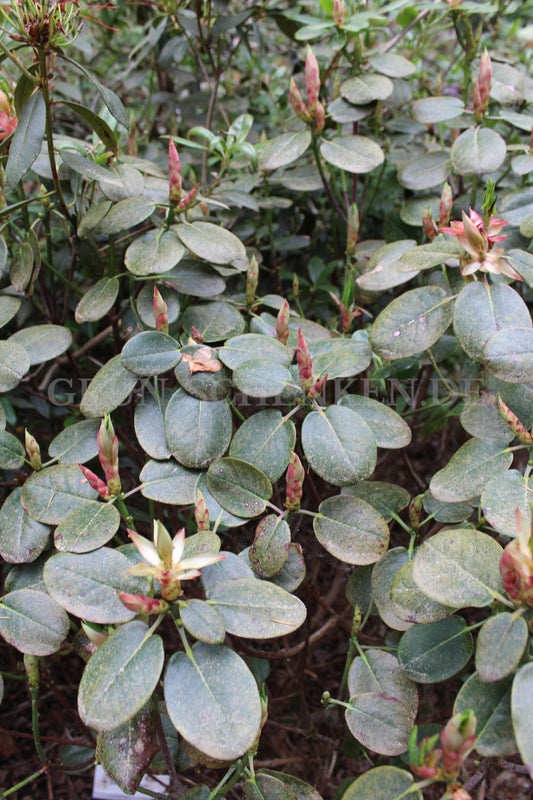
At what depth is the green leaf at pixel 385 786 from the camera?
691 mm

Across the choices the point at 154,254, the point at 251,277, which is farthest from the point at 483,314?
the point at 154,254

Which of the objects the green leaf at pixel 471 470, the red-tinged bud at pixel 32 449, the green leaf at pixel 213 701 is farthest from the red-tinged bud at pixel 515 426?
the red-tinged bud at pixel 32 449

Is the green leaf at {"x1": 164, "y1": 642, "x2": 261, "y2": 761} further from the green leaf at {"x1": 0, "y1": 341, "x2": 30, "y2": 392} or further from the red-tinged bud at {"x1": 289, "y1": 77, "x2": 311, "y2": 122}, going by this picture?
the red-tinged bud at {"x1": 289, "y1": 77, "x2": 311, "y2": 122}

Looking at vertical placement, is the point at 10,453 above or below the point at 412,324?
below

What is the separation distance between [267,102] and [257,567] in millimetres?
1554

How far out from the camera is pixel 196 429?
0.94 meters

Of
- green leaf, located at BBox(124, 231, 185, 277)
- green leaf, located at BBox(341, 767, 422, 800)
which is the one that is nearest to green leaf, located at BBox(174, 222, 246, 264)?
green leaf, located at BBox(124, 231, 185, 277)

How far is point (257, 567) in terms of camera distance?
33.8 inches

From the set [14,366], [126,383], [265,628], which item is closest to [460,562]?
[265,628]

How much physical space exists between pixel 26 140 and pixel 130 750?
3.01 feet

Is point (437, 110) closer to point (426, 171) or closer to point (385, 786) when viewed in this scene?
point (426, 171)

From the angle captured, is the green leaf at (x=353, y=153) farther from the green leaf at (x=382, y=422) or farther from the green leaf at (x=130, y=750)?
the green leaf at (x=130, y=750)

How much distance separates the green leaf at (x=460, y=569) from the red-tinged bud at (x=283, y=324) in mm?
434

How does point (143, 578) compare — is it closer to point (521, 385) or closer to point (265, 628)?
point (265, 628)
